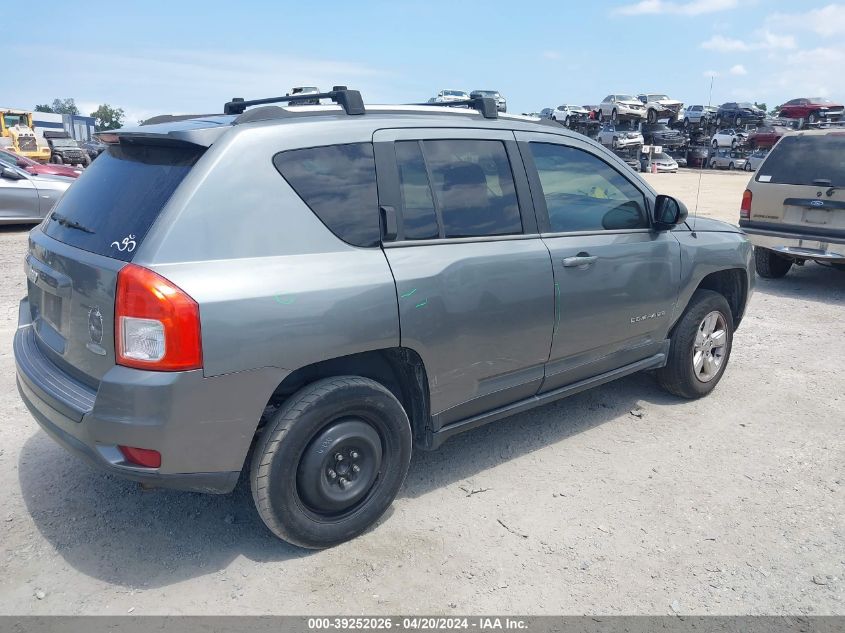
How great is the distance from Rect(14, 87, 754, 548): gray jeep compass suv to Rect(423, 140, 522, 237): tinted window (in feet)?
0.04

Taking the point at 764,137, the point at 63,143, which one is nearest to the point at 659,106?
the point at 764,137

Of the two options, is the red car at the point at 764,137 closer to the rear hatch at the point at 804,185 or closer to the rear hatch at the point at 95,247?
the rear hatch at the point at 804,185

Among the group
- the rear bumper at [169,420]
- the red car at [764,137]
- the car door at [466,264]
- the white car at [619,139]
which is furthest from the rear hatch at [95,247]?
the red car at [764,137]

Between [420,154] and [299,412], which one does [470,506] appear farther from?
[420,154]

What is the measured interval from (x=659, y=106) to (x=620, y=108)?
10.8ft

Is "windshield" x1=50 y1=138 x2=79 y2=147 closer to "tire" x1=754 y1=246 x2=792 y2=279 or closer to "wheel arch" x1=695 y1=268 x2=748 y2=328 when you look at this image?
"tire" x1=754 y1=246 x2=792 y2=279

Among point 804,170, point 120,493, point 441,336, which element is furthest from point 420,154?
point 804,170

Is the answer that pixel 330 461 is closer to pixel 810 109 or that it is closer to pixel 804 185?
pixel 804 185

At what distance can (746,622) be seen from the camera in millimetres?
2713

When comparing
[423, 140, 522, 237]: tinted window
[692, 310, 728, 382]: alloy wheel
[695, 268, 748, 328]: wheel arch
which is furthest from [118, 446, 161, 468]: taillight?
[695, 268, 748, 328]: wheel arch

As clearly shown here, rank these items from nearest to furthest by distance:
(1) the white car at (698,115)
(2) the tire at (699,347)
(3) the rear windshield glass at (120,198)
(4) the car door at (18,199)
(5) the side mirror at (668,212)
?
(3) the rear windshield glass at (120,198)
(5) the side mirror at (668,212)
(2) the tire at (699,347)
(4) the car door at (18,199)
(1) the white car at (698,115)

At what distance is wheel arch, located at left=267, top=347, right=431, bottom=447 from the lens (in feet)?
9.71

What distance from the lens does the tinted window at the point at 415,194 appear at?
3215 millimetres

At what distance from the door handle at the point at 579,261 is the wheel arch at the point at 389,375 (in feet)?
3.54
